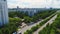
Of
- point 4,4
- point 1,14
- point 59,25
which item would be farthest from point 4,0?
Answer: point 59,25

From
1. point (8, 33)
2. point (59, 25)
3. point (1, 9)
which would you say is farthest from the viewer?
point (1, 9)

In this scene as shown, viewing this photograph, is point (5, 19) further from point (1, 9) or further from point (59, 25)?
point (59, 25)

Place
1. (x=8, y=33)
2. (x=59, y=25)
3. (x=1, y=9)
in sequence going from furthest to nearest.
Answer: (x=1, y=9) → (x=59, y=25) → (x=8, y=33)

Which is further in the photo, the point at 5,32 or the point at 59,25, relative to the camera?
the point at 59,25

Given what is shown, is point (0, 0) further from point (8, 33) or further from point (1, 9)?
point (8, 33)

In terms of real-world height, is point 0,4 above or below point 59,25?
above

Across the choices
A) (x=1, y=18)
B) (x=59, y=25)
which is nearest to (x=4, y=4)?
(x=1, y=18)

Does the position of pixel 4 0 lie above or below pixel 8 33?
above

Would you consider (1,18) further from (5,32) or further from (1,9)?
(5,32)

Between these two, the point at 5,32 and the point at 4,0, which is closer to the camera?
the point at 5,32
